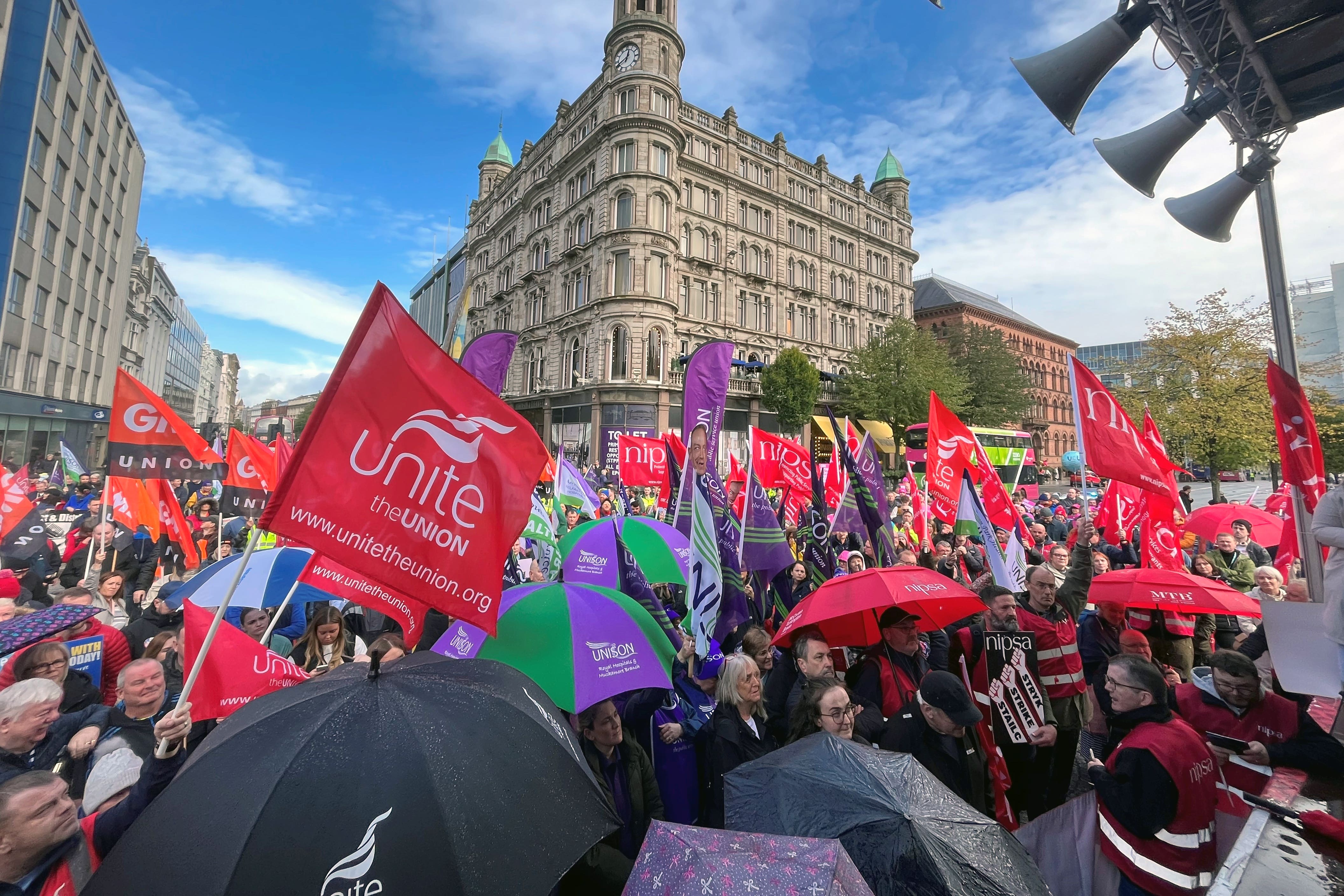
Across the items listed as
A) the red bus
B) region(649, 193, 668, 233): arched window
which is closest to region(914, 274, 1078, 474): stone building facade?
the red bus

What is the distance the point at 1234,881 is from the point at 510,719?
2082mm

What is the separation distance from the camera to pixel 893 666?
4.14 m

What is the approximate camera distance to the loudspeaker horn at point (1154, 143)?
4.20m

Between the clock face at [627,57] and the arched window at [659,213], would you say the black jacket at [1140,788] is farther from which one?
the clock face at [627,57]

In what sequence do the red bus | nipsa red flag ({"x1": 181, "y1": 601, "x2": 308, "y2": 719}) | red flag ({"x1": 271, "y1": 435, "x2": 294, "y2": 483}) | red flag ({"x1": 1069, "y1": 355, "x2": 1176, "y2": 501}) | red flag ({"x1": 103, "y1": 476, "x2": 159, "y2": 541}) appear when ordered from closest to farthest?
nipsa red flag ({"x1": 181, "y1": 601, "x2": 308, "y2": 719}) < red flag ({"x1": 1069, "y1": 355, "x2": 1176, "y2": 501}) < red flag ({"x1": 103, "y1": 476, "x2": 159, "y2": 541}) < red flag ({"x1": 271, "y1": 435, "x2": 294, "y2": 483}) < the red bus

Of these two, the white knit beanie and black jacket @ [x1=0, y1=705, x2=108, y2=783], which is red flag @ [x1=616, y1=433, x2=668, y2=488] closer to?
black jacket @ [x1=0, y1=705, x2=108, y2=783]

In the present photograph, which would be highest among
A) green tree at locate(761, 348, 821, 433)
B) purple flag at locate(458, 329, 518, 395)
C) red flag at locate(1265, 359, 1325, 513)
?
green tree at locate(761, 348, 821, 433)

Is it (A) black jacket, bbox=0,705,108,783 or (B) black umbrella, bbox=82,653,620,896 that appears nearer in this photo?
(B) black umbrella, bbox=82,653,620,896

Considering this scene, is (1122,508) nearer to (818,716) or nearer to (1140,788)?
(1140,788)

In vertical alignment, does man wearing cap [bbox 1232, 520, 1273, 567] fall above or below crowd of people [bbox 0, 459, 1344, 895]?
above

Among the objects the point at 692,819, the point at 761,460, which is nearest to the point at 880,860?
the point at 692,819

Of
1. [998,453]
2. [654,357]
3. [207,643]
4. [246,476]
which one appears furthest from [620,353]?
[207,643]

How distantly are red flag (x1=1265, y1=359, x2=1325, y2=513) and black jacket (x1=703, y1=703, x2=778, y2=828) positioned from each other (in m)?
4.06

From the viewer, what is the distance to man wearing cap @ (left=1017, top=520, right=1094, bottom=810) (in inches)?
167
